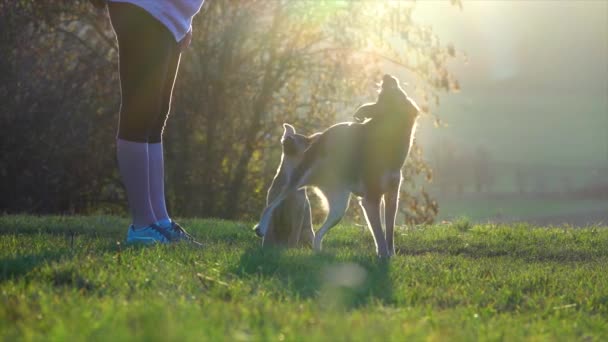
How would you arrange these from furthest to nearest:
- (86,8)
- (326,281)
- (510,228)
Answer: (86,8) → (510,228) → (326,281)

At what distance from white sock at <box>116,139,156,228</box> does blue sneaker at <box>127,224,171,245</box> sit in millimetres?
55

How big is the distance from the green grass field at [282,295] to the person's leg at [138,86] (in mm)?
530

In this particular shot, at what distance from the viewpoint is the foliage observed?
16.3 metres

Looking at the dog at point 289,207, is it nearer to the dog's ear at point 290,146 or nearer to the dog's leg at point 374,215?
the dog's ear at point 290,146

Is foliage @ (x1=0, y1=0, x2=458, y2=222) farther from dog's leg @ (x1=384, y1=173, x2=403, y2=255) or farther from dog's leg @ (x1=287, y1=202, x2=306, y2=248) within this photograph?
dog's leg @ (x1=384, y1=173, x2=403, y2=255)

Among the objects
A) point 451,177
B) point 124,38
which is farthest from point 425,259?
point 451,177

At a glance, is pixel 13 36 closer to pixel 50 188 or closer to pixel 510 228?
pixel 50 188

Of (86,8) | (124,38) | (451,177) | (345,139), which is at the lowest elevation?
(451,177)

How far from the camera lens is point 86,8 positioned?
18.4 m

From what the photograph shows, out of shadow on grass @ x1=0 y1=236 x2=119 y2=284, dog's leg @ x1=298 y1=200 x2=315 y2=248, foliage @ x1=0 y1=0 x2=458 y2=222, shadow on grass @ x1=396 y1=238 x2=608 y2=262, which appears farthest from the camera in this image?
foliage @ x1=0 y1=0 x2=458 y2=222

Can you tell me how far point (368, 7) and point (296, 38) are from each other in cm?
174

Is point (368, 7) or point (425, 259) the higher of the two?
point (368, 7)

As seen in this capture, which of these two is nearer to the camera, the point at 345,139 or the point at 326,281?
the point at 326,281

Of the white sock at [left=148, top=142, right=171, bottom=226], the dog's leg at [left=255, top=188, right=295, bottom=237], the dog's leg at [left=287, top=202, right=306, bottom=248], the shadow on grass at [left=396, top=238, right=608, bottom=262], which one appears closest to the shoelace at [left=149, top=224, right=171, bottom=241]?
the white sock at [left=148, top=142, right=171, bottom=226]
